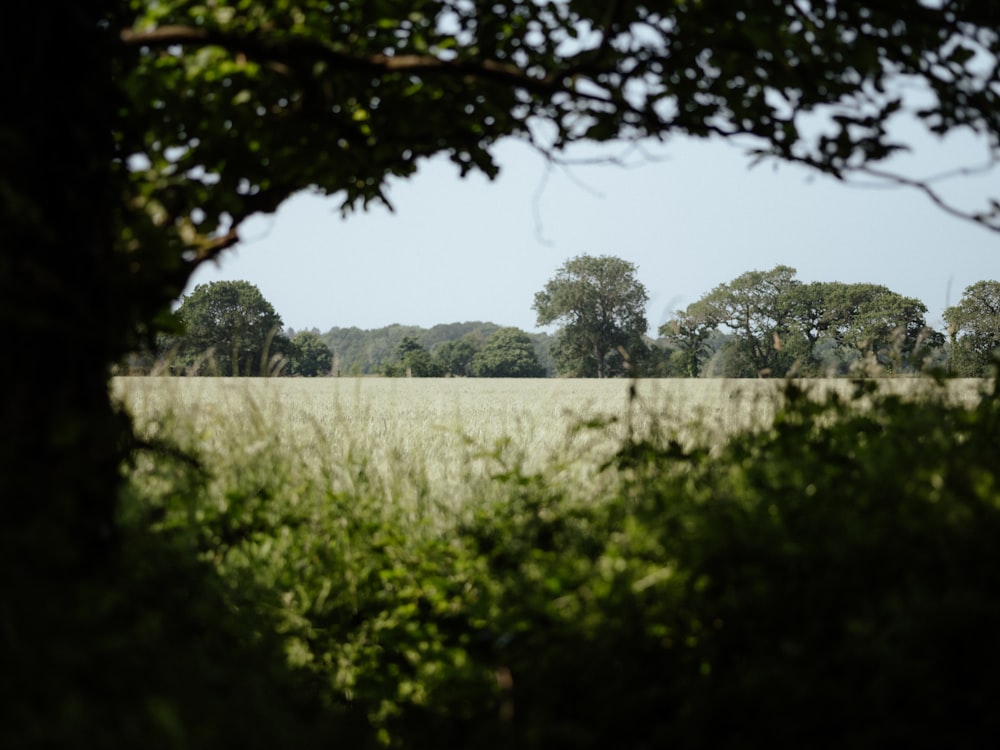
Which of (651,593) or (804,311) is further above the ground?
(804,311)

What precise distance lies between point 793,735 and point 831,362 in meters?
3.32

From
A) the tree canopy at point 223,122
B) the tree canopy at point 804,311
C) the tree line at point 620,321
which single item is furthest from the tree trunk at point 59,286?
the tree canopy at point 804,311

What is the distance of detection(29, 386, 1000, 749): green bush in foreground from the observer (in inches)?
109

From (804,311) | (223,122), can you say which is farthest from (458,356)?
(223,122)

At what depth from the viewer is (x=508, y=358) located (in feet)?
367

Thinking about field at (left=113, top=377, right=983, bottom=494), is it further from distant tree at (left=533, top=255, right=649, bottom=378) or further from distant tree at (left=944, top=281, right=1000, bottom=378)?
distant tree at (left=533, top=255, right=649, bottom=378)

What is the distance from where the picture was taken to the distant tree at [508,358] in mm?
111875

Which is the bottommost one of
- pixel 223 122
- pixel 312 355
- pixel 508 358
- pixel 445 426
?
pixel 445 426

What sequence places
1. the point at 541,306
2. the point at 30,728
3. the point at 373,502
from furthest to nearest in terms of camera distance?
the point at 541,306, the point at 373,502, the point at 30,728

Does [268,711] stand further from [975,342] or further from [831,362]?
[975,342]

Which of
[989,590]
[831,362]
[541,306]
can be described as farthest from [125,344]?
[541,306]

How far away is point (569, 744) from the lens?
292 cm

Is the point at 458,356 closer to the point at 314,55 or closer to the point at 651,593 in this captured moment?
the point at 314,55

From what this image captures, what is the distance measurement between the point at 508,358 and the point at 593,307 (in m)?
15.7
